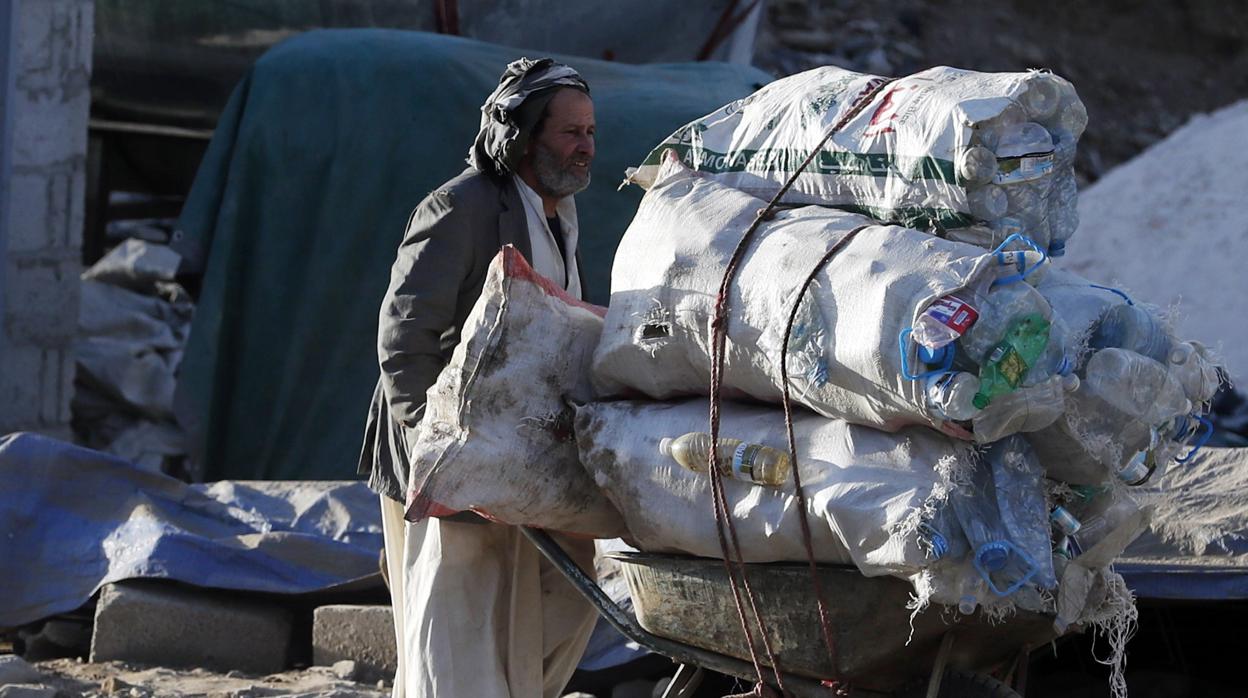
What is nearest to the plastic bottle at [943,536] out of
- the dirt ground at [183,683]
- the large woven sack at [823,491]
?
the large woven sack at [823,491]

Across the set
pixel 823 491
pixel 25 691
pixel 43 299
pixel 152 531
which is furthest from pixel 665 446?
pixel 43 299

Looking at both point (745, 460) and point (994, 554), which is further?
point (745, 460)

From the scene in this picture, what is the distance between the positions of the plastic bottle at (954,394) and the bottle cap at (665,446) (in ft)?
2.06

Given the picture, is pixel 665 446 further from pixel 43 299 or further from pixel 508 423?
pixel 43 299

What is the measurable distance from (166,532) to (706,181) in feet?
9.45

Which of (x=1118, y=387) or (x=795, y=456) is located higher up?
(x=1118, y=387)

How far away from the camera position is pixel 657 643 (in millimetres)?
3201

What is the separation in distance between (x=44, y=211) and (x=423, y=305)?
4.55m

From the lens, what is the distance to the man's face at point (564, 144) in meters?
3.72

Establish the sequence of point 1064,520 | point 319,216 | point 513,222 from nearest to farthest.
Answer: point 1064,520 → point 513,222 → point 319,216

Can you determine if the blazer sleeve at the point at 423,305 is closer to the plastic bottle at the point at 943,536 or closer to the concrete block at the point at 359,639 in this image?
the plastic bottle at the point at 943,536

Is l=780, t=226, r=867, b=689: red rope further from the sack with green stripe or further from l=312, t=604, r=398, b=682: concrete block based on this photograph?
l=312, t=604, r=398, b=682: concrete block

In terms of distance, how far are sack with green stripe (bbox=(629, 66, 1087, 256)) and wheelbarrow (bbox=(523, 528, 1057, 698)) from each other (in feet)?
2.15

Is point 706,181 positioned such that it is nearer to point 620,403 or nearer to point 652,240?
point 652,240
